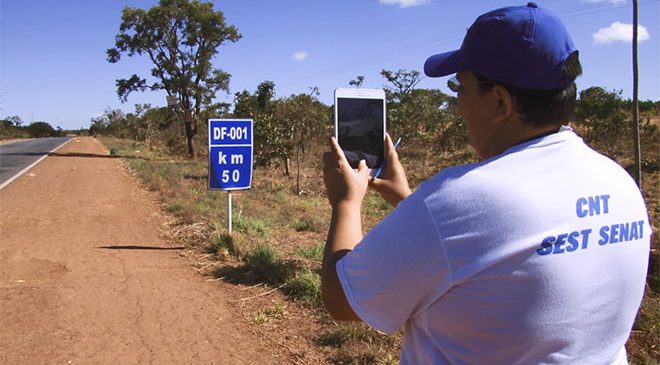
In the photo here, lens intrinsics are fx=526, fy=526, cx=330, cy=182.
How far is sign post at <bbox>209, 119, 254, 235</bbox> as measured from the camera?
6750 millimetres

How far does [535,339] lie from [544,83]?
53 cm

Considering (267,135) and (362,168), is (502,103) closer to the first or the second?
(362,168)

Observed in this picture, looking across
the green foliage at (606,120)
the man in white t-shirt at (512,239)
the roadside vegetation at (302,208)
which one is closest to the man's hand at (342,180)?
the man in white t-shirt at (512,239)

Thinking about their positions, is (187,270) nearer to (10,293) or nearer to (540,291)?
(10,293)

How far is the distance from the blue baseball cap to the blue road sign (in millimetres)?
5769

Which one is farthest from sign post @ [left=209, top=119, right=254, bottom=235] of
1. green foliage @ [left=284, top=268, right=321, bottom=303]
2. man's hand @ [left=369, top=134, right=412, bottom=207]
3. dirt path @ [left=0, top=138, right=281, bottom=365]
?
man's hand @ [left=369, top=134, right=412, bottom=207]

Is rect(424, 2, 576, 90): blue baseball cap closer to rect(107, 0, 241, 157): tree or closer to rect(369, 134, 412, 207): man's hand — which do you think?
rect(369, 134, 412, 207): man's hand

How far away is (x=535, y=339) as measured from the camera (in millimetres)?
1059

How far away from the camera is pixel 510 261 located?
1.02m

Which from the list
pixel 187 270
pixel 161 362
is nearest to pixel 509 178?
pixel 161 362

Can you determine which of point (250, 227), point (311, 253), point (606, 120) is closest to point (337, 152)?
point (311, 253)

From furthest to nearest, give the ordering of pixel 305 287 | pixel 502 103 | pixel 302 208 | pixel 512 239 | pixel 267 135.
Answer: pixel 267 135
pixel 302 208
pixel 305 287
pixel 502 103
pixel 512 239

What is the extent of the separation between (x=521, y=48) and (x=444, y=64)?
186 mm

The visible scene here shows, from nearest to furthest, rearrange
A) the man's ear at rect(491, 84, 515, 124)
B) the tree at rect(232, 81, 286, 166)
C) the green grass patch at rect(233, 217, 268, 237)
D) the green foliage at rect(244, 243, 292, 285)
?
the man's ear at rect(491, 84, 515, 124) → the green foliage at rect(244, 243, 292, 285) → the green grass patch at rect(233, 217, 268, 237) → the tree at rect(232, 81, 286, 166)
